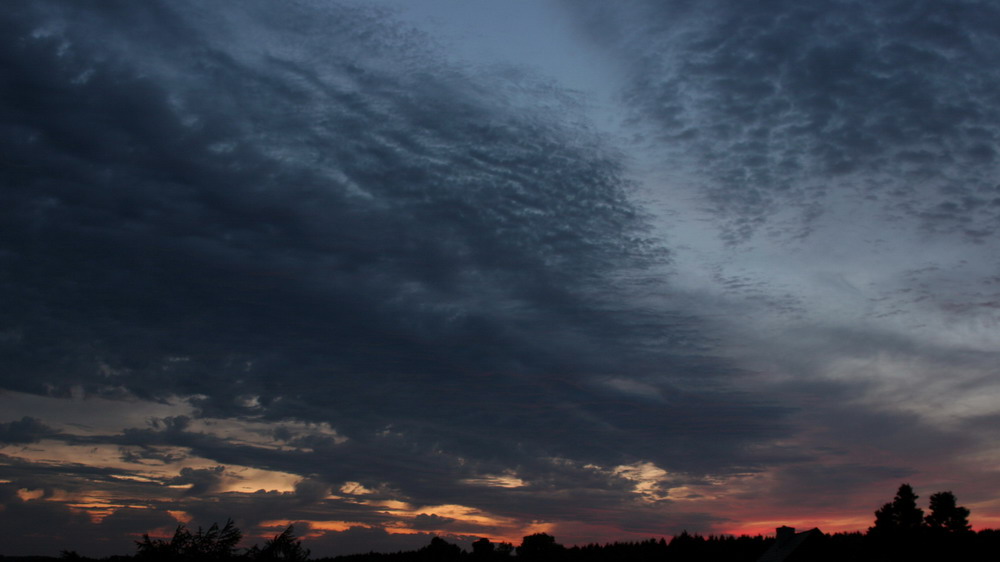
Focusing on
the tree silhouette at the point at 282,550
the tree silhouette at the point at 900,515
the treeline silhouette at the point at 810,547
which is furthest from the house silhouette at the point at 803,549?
the tree silhouette at the point at 282,550

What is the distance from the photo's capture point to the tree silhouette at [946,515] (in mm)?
112750

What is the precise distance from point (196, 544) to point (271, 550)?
2.53m

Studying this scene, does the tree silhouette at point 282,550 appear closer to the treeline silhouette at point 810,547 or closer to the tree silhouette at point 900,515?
the treeline silhouette at point 810,547

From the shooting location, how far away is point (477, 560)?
13525 centimetres

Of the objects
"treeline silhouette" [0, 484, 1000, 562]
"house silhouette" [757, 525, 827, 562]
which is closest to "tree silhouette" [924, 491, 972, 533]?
"treeline silhouette" [0, 484, 1000, 562]

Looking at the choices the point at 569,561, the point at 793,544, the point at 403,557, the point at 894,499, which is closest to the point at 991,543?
the point at 894,499

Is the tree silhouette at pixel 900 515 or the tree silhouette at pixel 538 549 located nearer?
the tree silhouette at pixel 900 515

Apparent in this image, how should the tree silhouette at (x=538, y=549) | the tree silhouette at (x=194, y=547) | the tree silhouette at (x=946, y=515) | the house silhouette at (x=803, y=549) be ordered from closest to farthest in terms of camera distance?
the tree silhouette at (x=194, y=547)
the house silhouette at (x=803, y=549)
the tree silhouette at (x=946, y=515)
the tree silhouette at (x=538, y=549)

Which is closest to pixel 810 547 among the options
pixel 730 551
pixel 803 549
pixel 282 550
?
pixel 803 549

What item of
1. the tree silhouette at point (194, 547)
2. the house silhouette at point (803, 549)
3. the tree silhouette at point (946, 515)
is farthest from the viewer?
the tree silhouette at point (946, 515)

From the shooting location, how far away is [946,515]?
115m

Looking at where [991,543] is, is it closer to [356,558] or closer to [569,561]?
[569,561]

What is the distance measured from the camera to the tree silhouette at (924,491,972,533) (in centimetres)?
11275

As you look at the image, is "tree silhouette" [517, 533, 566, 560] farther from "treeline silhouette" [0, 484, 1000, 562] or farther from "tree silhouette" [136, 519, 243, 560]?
"tree silhouette" [136, 519, 243, 560]
